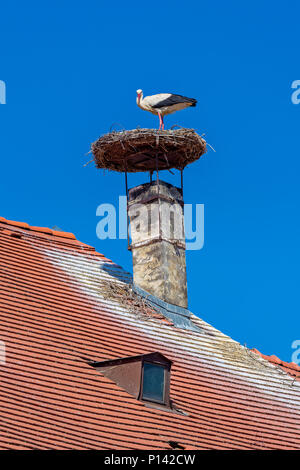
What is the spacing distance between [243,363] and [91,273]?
8.90ft

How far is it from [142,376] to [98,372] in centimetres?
56

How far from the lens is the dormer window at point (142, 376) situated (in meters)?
14.8

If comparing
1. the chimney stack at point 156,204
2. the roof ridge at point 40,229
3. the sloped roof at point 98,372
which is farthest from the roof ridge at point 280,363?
the roof ridge at point 40,229

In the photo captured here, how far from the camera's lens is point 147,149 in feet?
65.8

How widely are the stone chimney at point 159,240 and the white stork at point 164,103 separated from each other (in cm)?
137

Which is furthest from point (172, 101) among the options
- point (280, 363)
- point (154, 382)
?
→ point (154, 382)

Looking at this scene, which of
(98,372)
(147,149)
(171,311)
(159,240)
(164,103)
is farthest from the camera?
(164,103)

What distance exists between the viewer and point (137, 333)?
666 inches

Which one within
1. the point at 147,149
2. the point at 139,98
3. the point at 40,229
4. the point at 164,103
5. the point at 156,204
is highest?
the point at 139,98

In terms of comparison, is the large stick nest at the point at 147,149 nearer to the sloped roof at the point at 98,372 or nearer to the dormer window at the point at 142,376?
the sloped roof at the point at 98,372

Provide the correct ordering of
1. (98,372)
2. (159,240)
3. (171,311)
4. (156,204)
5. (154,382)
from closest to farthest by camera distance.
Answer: (98,372) < (154,382) < (171,311) < (159,240) < (156,204)

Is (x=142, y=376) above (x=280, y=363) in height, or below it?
below

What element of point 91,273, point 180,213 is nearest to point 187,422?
point 91,273

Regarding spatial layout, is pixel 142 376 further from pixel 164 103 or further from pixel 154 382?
pixel 164 103
